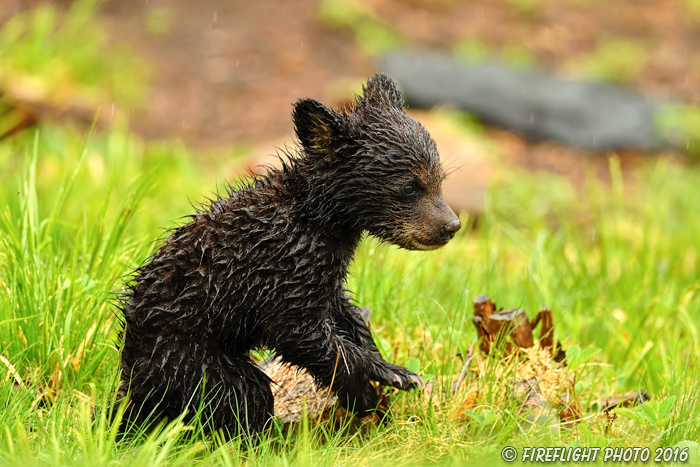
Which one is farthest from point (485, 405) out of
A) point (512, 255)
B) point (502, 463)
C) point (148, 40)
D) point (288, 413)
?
point (148, 40)

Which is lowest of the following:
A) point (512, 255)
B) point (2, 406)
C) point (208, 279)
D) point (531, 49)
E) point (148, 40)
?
point (512, 255)

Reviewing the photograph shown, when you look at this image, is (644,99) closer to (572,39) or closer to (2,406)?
(572,39)

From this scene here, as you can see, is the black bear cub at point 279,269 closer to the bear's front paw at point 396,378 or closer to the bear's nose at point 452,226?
the bear's nose at point 452,226

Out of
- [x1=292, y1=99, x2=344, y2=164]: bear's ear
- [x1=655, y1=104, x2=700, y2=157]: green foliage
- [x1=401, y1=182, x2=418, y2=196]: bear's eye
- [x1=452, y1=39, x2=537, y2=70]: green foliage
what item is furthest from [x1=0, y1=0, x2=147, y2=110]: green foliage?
[x1=655, y1=104, x2=700, y2=157]: green foliage

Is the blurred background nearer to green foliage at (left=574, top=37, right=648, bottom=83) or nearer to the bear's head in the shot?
green foliage at (left=574, top=37, right=648, bottom=83)

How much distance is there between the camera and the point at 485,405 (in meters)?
3.37

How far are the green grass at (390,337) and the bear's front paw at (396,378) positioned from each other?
0.16 m

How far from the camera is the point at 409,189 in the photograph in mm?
3064

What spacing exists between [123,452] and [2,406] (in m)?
0.54

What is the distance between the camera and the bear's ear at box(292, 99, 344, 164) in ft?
9.74

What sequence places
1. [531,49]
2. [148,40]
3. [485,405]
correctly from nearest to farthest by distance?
[485,405], [148,40], [531,49]

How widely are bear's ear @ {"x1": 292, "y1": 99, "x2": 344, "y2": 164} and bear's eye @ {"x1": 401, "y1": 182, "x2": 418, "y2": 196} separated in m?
0.30

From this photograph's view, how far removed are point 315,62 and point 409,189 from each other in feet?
31.8

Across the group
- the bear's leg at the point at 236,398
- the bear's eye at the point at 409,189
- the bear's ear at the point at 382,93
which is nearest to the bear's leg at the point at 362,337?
the bear's leg at the point at 236,398
